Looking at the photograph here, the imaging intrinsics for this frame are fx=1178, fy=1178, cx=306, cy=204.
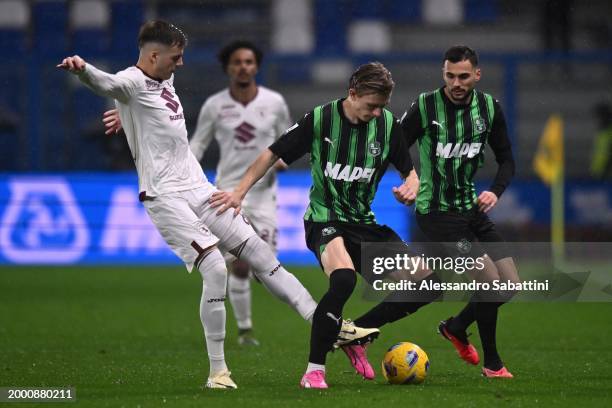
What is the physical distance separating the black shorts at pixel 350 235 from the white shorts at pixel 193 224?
41 cm

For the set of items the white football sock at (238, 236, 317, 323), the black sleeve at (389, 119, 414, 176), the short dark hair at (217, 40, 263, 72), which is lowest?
the white football sock at (238, 236, 317, 323)

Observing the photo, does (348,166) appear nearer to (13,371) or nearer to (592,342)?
(13,371)

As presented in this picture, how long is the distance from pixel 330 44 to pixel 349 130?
49.2ft

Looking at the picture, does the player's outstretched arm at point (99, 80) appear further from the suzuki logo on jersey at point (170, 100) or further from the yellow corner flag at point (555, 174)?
the yellow corner flag at point (555, 174)

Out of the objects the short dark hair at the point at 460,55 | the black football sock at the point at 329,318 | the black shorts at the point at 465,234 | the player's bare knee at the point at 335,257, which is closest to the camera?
the black football sock at the point at 329,318

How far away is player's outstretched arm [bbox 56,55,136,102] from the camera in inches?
246

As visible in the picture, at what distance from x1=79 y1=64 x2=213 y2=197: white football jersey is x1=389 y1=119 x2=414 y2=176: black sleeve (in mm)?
1185

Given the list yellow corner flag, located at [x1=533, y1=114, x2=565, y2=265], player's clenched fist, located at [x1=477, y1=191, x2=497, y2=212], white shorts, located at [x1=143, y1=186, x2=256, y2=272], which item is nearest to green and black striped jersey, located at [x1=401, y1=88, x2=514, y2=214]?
player's clenched fist, located at [x1=477, y1=191, x2=497, y2=212]

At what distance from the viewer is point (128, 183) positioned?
16.8m

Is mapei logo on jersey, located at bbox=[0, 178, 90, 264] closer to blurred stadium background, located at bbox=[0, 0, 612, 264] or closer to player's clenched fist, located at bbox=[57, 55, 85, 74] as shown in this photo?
blurred stadium background, located at bbox=[0, 0, 612, 264]

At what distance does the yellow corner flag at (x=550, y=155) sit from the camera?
17969mm

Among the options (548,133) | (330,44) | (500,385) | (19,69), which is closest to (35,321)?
(500,385)

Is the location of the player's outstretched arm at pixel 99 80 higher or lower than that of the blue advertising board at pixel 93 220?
higher

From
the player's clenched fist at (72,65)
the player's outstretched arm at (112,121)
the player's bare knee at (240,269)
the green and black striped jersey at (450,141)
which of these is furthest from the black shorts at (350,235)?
the player's bare knee at (240,269)
